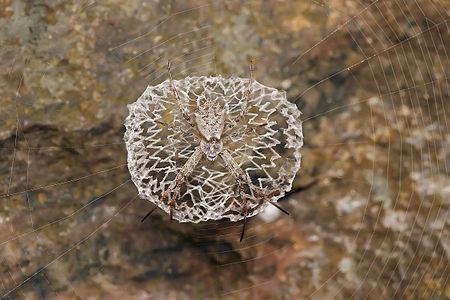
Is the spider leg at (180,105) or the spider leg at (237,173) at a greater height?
the spider leg at (180,105)

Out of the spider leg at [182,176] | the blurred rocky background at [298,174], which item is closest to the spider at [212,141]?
the spider leg at [182,176]

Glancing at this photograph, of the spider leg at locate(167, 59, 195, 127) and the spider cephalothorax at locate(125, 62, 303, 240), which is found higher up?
the spider leg at locate(167, 59, 195, 127)

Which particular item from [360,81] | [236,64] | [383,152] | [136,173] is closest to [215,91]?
[236,64]

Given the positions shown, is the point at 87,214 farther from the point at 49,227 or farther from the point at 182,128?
the point at 182,128

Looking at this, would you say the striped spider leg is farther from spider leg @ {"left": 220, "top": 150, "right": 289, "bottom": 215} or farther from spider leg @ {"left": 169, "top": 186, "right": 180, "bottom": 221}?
spider leg @ {"left": 169, "top": 186, "right": 180, "bottom": 221}

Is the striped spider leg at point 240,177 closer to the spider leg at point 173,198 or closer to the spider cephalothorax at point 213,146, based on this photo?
the spider cephalothorax at point 213,146

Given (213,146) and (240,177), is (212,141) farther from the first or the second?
(240,177)

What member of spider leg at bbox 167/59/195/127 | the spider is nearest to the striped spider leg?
the spider
